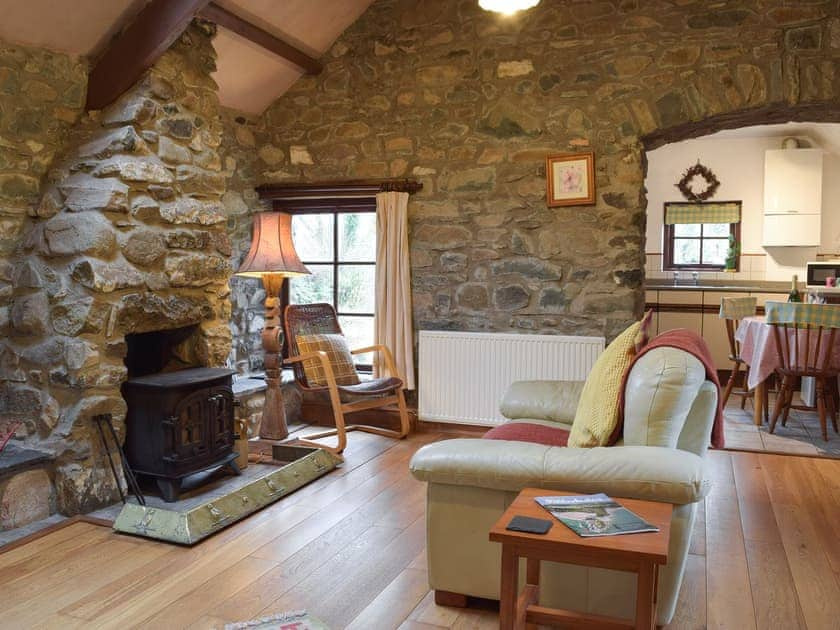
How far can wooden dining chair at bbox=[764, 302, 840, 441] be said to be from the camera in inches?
192

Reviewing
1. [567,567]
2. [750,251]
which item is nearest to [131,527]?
[567,567]

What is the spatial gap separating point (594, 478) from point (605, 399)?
42 centimetres

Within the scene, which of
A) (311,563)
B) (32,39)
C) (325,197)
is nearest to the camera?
(311,563)

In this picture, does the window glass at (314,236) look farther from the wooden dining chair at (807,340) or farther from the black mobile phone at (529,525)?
the black mobile phone at (529,525)

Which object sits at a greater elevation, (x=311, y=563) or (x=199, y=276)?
(x=199, y=276)

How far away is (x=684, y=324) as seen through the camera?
754cm

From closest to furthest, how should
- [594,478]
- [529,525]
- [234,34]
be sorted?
[529,525] → [594,478] → [234,34]

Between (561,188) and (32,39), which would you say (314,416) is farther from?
(32,39)

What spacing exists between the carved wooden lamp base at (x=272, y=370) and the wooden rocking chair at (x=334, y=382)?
0.40ft

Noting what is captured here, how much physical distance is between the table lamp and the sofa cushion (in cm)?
241

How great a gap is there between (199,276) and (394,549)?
1855 mm

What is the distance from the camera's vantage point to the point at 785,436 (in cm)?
507

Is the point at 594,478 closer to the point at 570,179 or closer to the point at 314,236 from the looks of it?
the point at 570,179

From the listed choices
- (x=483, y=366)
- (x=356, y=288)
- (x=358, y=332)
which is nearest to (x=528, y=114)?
(x=483, y=366)
